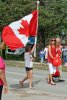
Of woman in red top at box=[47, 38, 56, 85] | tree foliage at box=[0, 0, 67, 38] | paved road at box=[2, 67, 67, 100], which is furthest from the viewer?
tree foliage at box=[0, 0, 67, 38]

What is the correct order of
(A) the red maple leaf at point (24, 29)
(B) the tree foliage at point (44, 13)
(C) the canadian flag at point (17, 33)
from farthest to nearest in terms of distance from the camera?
1. (B) the tree foliage at point (44, 13)
2. (A) the red maple leaf at point (24, 29)
3. (C) the canadian flag at point (17, 33)

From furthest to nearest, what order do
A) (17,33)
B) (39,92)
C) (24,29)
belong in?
1. (24,29)
2. (17,33)
3. (39,92)

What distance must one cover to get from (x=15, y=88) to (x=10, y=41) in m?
1.61

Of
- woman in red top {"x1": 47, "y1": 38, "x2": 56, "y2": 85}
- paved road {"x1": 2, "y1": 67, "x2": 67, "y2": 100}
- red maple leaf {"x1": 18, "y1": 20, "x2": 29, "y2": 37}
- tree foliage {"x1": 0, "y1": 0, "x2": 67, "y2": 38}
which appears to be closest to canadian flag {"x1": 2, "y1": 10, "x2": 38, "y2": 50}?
red maple leaf {"x1": 18, "y1": 20, "x2": 29, "y2": 37}

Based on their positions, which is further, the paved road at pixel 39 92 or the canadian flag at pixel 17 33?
the canadian flag at pixel 17 33

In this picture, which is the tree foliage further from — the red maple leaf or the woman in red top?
the red maple leaf

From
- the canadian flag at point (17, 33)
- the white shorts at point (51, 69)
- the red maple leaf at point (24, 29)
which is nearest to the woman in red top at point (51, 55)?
the white shorts at point (51, 69)

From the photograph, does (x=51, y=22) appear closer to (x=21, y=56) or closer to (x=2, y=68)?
(x=21, y=56)

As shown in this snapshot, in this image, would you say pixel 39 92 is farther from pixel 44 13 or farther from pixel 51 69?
pixel 44 13

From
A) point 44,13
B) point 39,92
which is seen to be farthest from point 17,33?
point 44,13

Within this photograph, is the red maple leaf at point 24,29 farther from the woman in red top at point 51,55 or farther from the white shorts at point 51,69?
the white shorts at point 51,69

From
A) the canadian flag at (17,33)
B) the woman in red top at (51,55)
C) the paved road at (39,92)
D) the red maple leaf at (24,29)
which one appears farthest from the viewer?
the woman in red top at (51,55)

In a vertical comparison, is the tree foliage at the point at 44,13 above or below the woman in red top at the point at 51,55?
below

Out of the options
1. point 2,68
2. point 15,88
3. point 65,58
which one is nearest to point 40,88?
point 15,88
